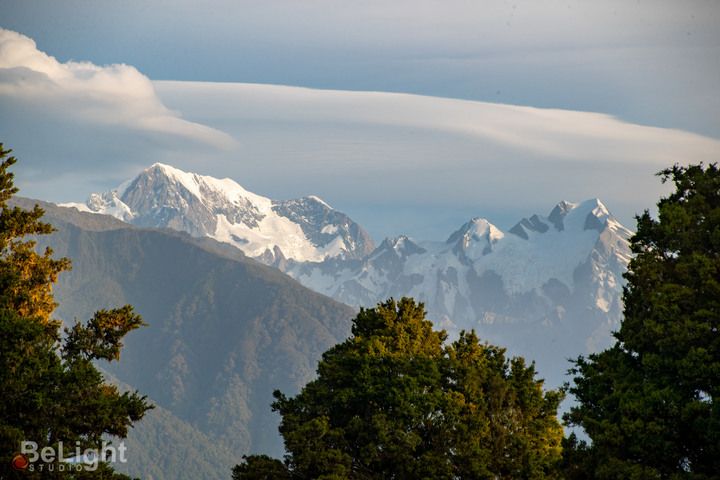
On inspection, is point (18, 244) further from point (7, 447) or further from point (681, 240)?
point (681, 240)

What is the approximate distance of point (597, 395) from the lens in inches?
1746

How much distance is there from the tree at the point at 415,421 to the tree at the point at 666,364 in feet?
26.1

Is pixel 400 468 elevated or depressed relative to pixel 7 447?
elevated

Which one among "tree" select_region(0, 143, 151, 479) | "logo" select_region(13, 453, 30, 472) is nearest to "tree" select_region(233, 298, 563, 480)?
"tree" select_region(0, 143, 151, 479)

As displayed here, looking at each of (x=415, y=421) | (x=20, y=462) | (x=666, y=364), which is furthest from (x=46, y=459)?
(x=666, y=364)

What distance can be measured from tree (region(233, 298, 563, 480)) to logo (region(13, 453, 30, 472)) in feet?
65.2

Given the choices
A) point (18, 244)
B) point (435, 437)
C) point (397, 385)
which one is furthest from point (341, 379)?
point (18, 244)

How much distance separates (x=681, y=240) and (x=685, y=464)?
39.5 ft

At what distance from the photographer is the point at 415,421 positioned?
5409cm

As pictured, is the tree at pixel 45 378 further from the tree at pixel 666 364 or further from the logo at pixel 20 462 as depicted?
the tree at pixel 666 364

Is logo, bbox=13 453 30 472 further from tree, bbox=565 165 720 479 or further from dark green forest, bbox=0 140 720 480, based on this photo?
tree, bbox=565 165 720 479

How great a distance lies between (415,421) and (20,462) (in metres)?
26.9

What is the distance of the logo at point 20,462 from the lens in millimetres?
34750

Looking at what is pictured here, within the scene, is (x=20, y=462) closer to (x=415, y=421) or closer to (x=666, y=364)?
(x=415, y=421)
